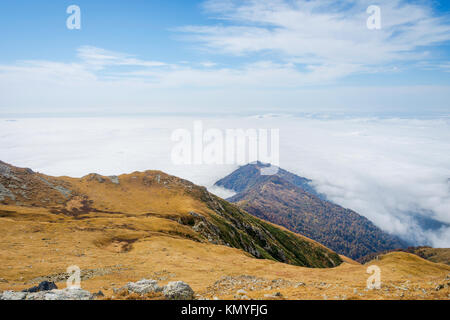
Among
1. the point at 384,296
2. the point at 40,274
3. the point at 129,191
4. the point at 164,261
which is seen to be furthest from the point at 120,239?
the point at 129,191

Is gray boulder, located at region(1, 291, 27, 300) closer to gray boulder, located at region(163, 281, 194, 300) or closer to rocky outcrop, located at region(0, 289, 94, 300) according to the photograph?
rocky outcrop, located at region(0, 289, 94, 300)

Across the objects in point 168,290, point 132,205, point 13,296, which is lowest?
point 132,205

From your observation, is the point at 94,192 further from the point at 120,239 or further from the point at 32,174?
the point at 120,239

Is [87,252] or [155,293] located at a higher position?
[155,293]

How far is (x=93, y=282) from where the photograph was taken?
92.7 feet

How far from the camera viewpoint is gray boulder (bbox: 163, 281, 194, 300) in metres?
18.6

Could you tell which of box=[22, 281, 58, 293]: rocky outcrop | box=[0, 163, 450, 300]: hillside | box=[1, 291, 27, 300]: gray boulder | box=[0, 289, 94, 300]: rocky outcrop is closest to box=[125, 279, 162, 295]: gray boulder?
box=[0, 163, 450, 300]: hillside

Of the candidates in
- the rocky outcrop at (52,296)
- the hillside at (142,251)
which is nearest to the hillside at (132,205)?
the hillside at (142,251)

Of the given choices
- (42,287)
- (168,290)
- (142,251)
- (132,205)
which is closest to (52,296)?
(42,287)

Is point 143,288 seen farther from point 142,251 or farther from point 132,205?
point 132,205

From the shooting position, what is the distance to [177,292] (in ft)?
61.7
